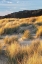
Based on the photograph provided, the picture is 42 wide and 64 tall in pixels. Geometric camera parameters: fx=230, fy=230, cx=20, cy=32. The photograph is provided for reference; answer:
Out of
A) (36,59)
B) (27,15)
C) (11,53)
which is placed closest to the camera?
(36,59)

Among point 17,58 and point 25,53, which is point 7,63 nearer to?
point 17,58

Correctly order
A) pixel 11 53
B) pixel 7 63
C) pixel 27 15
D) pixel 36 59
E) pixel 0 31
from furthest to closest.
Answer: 1. pixel 27 15
2. pixel 0 31
3. pixel 11 53
4. pixel 7 63
5. pixel 36 59

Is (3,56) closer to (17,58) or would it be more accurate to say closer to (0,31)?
(17,58)

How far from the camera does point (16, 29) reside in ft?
63.2

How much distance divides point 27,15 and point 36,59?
139 ft

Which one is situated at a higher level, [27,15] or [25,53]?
[25,53]

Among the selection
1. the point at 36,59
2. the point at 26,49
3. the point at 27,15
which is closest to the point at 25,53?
the point at 26,49

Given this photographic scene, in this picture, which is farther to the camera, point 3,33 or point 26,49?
point 3,33

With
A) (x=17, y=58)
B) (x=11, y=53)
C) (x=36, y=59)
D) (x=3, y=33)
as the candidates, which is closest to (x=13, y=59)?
(x=17, y=58)

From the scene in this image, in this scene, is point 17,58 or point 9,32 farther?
point 9,32

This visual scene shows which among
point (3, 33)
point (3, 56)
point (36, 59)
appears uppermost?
point (36, 59)

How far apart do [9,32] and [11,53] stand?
Answer: 33.9 ft

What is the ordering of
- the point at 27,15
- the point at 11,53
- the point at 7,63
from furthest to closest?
the point at 27,15, the point at 11,53, the point at 7,63

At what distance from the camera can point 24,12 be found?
49.7 meters
